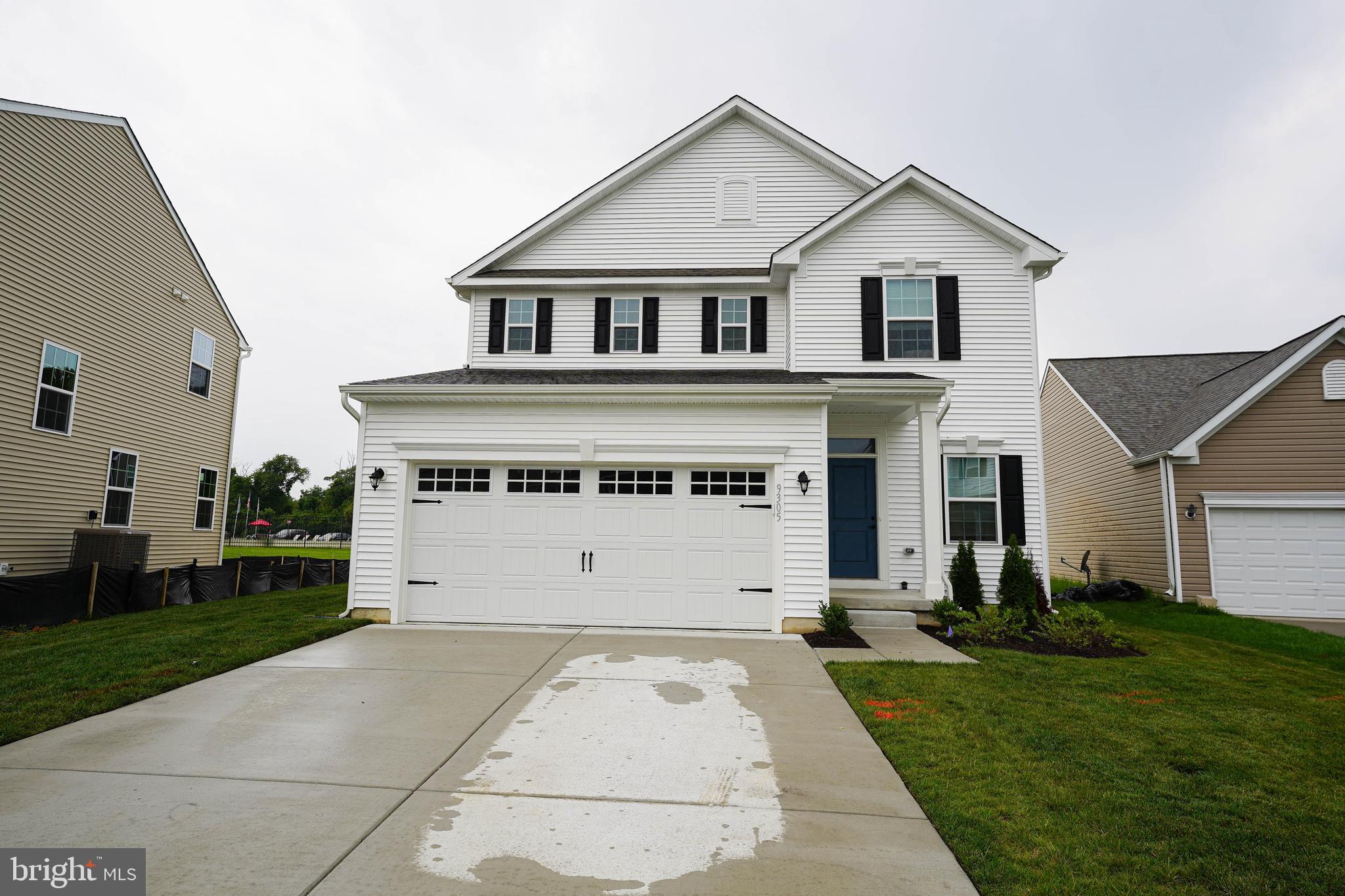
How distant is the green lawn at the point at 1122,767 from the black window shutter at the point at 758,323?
270 inches

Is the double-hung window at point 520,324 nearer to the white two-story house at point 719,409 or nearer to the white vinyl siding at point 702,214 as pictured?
the white two-story house at point 719,409

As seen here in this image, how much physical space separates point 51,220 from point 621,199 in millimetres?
10874

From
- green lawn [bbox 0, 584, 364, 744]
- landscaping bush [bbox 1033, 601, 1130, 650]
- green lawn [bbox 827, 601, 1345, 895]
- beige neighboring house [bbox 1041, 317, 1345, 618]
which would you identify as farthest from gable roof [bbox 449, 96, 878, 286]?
green lawn [bbox 827, 601, 1345, 895]

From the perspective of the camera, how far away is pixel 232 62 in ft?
42.5

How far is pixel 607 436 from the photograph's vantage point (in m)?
9.54

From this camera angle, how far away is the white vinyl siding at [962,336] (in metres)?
11.1

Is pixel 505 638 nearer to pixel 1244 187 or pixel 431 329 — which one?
pixel 1244 187

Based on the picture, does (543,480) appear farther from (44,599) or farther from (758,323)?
(44,599)

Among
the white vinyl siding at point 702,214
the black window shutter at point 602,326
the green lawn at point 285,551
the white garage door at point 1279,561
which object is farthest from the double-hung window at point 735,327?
the green lawn at point 285,551

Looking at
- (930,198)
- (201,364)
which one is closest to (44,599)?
(201,364)

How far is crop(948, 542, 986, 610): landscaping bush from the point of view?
31.9ft

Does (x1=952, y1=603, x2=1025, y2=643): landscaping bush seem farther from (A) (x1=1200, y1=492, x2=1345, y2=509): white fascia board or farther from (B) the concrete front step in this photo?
(A) (x1=1200, y1=492, x2=1345, y2=509): white fascia board

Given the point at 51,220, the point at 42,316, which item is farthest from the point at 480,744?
the point at 51,220

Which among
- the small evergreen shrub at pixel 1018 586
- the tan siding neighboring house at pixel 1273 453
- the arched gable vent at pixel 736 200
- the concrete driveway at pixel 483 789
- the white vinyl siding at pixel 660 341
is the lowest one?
the concrete driveway at pixel 483 789
